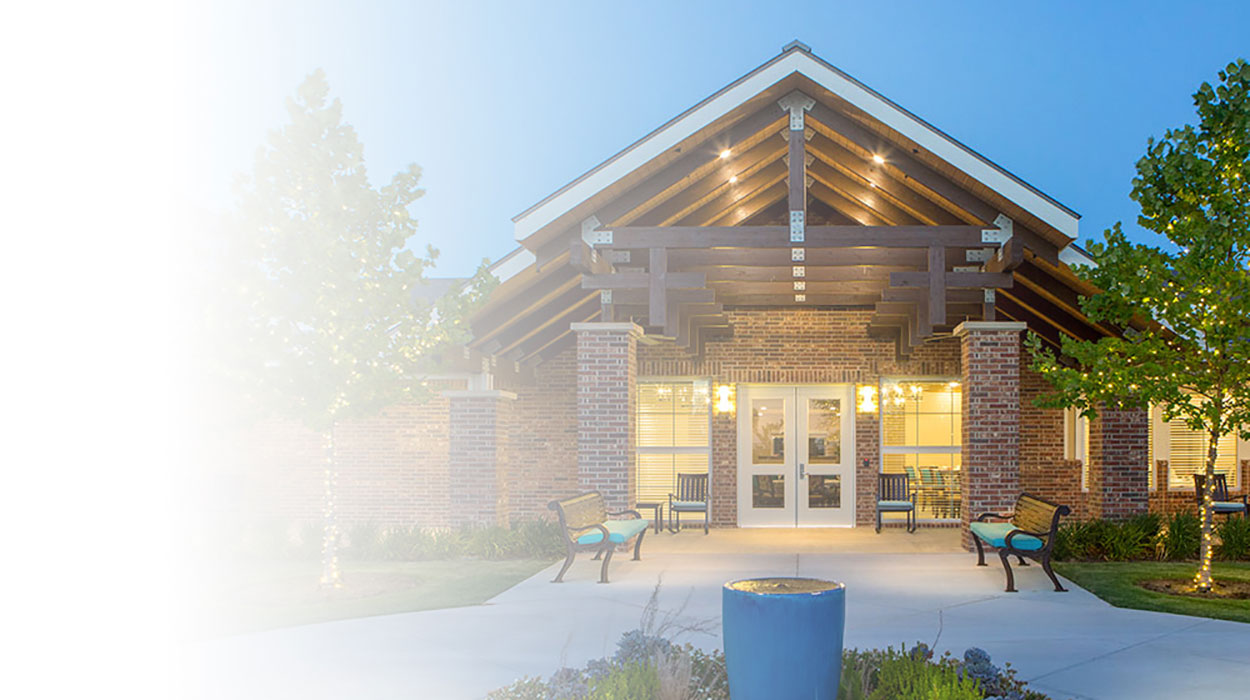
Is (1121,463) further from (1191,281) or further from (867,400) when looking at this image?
(1191,281)

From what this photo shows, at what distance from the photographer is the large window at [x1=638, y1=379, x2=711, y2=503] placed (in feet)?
51.8

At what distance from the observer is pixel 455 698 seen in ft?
18.0

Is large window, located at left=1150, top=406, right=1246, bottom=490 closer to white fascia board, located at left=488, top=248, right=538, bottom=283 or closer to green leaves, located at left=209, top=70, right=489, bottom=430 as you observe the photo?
white fascia board, located at left=488, top=248, right=538, bottom=283

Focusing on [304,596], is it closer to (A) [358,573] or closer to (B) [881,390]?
(A) [358,573]

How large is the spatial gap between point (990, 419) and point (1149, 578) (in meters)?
2.62

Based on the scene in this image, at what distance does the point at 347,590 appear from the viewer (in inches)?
375

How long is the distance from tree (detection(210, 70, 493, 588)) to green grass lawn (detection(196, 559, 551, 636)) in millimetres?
541

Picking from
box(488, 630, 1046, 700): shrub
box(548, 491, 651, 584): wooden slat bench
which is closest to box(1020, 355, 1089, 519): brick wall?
box(548, 491, 651, 584): wooden slat bench

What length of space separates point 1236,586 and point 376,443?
38.1 feet

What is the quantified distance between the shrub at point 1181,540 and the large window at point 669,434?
267 inches

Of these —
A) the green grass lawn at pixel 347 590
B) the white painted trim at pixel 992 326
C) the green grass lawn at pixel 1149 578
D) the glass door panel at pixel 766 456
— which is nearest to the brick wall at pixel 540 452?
the glass door panel at pixel 766 456

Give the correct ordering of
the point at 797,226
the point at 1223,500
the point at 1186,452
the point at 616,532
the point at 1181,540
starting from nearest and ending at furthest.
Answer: the point at 616,532 < the point at 797,226 < the point at 1181,540 < the point at 1223,500 < the point at 1186,452

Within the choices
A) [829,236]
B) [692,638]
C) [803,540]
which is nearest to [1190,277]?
[829,236]

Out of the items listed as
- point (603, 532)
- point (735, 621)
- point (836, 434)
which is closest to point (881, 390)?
point (836, 434)
